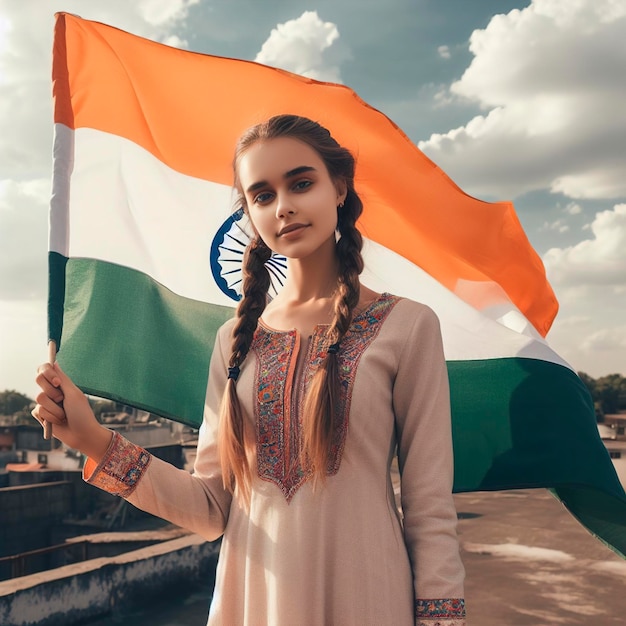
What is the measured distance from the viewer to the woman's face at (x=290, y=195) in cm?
174

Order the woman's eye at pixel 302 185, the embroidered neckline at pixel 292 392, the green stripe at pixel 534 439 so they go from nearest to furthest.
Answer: the embroidered neckline at pixel 292 392, the woman's eye at pixel 302 185, the green stripe at pixel 534 439

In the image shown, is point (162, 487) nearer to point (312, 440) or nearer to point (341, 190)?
point (312, 440)

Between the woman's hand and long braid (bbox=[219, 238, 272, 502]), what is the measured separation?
0.28 m

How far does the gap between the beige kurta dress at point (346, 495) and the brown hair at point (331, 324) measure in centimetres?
4

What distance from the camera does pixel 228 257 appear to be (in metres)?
2.62

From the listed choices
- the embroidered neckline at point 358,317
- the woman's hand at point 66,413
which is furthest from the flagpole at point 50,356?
the embroidered neckline at point 358,317

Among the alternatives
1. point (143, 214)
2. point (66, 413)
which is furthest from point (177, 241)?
point (66, 413)

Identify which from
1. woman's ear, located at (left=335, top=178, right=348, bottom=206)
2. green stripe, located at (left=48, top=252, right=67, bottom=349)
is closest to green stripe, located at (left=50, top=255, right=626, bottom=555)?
green stripe, located at (left=48, top=252, right=67, bottom=349)

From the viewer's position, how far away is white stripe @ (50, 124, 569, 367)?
2.48 m

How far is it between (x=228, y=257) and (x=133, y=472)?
103 centimetres

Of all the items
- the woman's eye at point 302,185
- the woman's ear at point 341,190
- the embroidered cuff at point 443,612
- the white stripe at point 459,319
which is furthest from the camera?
the white stripe at point 459,319

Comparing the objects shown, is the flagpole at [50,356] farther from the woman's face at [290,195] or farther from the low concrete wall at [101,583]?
the low concrete wall at [101,583]

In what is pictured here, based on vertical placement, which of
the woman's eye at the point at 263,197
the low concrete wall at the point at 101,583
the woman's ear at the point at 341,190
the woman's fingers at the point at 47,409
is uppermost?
the woman's ear at the point at 341,190

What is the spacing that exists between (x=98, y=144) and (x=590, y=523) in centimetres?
194
